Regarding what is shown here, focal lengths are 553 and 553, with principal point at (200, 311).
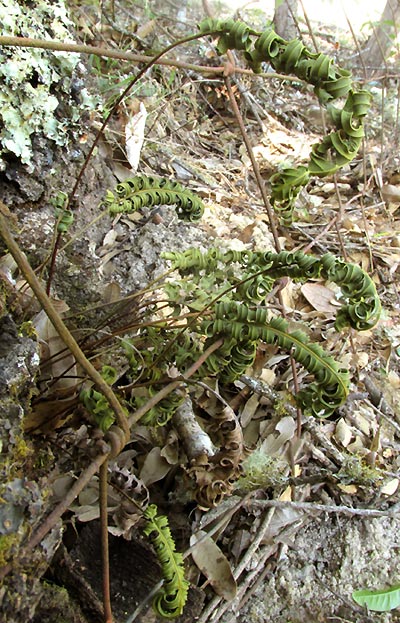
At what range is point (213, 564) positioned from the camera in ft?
3.73

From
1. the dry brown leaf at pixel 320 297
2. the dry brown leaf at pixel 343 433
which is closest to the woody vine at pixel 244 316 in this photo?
the dry brown leaf at pixel 343 433

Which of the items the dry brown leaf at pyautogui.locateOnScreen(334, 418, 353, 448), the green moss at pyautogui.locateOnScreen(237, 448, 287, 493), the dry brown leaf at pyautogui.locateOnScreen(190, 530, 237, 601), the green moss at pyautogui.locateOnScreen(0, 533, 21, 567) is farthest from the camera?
the dry brown leaf at pyautogui.locateOnScreen(334, 418, 353, 448)

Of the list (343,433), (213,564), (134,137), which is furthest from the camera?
(134,137)

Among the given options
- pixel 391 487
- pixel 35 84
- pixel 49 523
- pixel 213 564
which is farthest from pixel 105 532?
pixel 35 84

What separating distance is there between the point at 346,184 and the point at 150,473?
175 cm

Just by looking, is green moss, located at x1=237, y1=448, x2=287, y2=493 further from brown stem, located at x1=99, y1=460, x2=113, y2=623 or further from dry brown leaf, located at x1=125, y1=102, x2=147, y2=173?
dry brown leaf, located at x1=125, y1=102, x2=147, y2=173

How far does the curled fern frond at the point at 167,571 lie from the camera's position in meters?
0.89

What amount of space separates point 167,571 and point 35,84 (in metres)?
1.24

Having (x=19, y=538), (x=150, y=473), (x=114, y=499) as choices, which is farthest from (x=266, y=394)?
(x=19, y=538)

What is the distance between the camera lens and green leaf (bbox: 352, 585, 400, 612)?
1165 mm

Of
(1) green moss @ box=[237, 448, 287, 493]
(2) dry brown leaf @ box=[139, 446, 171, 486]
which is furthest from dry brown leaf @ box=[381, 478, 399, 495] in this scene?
(2) dry brown leaf @ box=[139, 446, 171, 486]

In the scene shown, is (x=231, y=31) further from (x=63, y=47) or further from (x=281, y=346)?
(x=281, y=346)

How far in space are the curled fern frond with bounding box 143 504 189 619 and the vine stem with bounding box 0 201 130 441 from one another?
6.8 inches

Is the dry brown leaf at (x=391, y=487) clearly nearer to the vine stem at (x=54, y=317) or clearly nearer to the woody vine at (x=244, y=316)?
the woody vine at (x=244, y=316)
